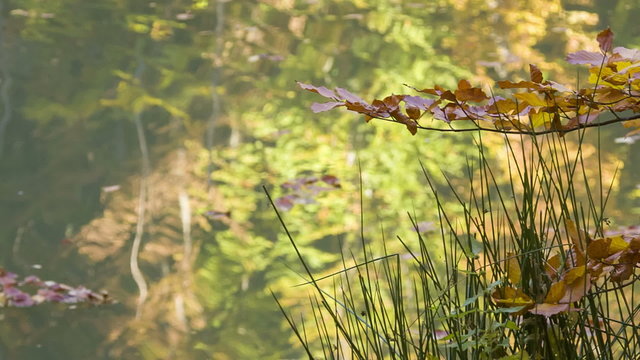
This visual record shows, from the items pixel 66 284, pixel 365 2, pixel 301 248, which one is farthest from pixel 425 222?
pixel 365 2

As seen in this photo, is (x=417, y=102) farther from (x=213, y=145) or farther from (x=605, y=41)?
(x=213, y=145)

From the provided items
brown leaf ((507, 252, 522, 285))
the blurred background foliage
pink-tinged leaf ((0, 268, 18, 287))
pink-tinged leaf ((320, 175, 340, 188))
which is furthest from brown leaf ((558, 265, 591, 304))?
pink-tinged leaf ((320, 175, 340, 188))

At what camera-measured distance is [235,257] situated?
3320mm

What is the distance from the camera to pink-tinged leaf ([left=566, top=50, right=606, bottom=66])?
1.09 metres

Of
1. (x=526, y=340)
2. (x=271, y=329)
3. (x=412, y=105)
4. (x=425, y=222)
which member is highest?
(x=412, y=105)

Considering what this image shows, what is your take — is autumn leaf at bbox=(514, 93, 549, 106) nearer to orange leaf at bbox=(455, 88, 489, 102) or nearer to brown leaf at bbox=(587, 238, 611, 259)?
orange leaf at bbox=(455, 88, 489, 102)

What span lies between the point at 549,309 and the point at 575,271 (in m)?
0.05

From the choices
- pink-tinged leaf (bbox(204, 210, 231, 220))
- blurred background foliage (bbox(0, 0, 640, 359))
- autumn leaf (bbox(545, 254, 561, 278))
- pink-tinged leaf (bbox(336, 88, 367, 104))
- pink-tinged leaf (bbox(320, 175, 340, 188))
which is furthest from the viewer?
pink-tinged leaf (bbox(320, 175, 340, 188))

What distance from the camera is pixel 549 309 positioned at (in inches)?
35.9

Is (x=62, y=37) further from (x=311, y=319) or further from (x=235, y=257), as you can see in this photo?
(x=311, y=319)

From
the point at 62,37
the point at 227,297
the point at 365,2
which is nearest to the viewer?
the point at 227,297

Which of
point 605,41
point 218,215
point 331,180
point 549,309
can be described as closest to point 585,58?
point 605,41

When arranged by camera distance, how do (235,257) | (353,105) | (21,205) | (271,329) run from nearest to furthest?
(353,105) < (271,329) < (235,257) < (21,205)

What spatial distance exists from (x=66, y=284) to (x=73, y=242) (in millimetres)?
370
